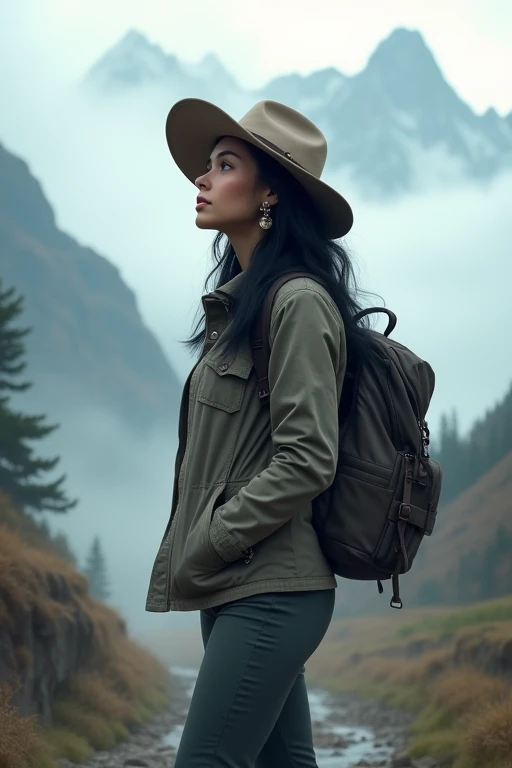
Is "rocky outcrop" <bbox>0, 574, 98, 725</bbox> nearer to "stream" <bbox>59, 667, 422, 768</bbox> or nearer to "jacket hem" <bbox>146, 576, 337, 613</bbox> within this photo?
"stream" <bbox>59, 667, 422, 768</bbox>

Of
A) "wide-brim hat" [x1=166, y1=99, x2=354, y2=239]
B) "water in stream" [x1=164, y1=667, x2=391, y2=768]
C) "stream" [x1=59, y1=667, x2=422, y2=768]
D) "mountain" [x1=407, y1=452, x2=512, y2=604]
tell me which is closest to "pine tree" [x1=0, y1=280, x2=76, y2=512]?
"stream" [x1=59, y1=667, x2=422, y2=768]

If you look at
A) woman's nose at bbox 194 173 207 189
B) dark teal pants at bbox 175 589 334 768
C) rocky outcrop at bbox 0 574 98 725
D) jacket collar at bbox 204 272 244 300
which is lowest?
rocky outcrop at bbox 0 574 98 725

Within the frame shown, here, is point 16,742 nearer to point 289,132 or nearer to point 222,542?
point 222,542

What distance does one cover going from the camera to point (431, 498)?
2.87 meters

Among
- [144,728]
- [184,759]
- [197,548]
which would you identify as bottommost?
[144,728]

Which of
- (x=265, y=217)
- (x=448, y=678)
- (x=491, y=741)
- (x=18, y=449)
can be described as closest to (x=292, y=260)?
(x=265, y=217)

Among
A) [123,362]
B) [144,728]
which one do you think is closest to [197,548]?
[144,728]

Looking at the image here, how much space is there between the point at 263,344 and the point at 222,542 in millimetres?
577

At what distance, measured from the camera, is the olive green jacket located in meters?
2.62

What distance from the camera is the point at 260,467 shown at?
279cm

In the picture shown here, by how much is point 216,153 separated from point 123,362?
129 meters

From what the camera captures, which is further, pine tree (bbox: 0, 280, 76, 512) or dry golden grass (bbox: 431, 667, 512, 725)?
pine tree (bbox: 0, 280, 76, 512)

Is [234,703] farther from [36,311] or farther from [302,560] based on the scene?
[36,311]

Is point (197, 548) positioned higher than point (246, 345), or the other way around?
point (246, 345)
